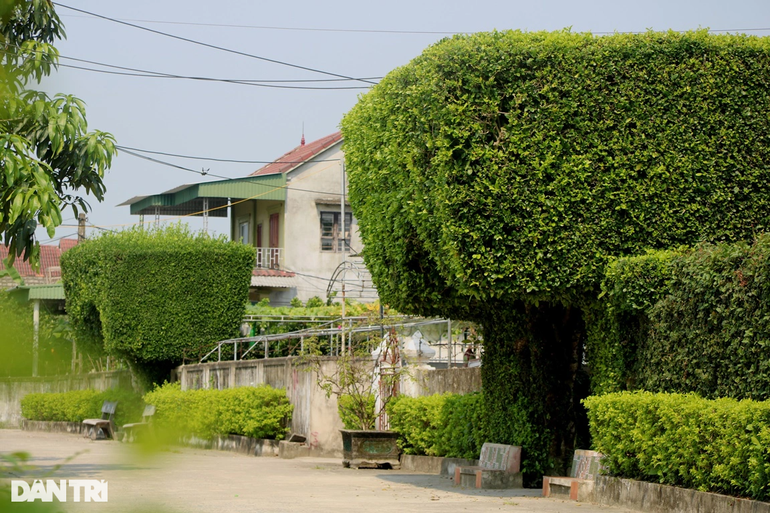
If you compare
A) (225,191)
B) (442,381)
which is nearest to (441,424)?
(442,381)

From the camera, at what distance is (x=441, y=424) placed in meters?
15.6

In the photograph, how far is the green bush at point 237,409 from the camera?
21.4m

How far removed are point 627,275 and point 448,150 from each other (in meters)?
2.64

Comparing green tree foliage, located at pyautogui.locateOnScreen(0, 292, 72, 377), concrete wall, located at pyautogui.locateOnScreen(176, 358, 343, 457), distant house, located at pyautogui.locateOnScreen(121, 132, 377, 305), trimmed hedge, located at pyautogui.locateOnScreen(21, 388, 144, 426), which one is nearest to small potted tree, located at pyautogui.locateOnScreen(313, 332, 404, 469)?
concrete wall, located at pyautogui.locateOnScreen(176, 358, 343, 457)

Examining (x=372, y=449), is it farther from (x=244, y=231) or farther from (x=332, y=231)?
(x=244, y=231)

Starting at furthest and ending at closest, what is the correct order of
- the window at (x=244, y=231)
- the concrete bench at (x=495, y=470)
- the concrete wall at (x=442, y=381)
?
the window at (x=244, y=231)
the concrete wall at (x=442, y=381)
the concrete bench at (x=495, y=470)

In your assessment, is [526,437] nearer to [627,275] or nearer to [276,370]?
[627,275]

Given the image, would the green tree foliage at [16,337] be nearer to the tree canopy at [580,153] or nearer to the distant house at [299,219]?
the tree canopy at [580,153]

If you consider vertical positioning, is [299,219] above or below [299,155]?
below

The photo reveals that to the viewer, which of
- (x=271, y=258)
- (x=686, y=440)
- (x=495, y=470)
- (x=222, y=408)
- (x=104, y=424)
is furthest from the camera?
(x=271, y=258)

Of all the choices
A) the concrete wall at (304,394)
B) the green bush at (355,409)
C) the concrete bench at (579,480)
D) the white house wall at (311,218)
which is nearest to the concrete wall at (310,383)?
the concrete wall at (304,394)

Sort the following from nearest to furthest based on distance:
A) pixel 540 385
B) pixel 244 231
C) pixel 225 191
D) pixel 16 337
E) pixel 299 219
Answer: pixel 16 337, pixel 540 385, pixel 225 191, pixel 299 219, pixel 244 231

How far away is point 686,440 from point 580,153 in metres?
4.08

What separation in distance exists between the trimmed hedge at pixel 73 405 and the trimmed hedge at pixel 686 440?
19.2 m
